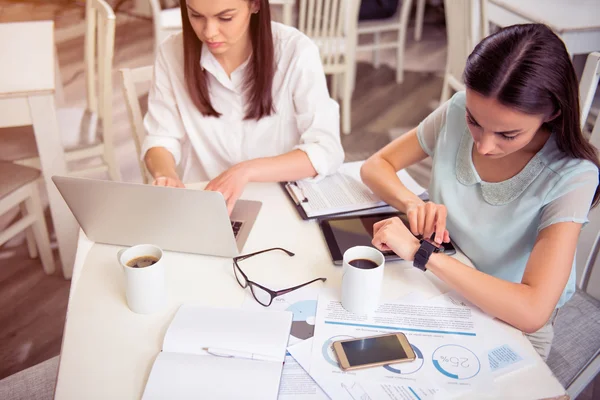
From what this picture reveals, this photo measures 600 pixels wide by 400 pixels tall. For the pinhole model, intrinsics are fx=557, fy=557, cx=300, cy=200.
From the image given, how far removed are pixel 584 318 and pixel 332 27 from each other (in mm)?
2167

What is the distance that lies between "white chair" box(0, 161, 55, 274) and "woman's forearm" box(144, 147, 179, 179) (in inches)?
25.7

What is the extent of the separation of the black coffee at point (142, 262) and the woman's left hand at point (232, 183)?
10.8 inches

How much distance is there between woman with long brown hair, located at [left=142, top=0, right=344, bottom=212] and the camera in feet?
4.61

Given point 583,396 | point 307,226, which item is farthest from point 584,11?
point 307,226

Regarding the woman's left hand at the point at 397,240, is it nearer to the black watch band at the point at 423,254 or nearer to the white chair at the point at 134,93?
the black watch band at the point at 423,254

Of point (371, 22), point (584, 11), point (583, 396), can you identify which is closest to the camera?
point (583, 396)

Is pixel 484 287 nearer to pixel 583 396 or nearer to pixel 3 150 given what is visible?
pixel 583 396

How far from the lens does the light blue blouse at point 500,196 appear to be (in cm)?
107

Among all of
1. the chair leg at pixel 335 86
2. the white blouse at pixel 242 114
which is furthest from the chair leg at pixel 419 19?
the white blouse at pixel 242 114

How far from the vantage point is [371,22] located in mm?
3561

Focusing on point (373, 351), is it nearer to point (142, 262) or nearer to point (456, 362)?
point (456, 362)

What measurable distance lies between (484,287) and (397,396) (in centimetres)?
28

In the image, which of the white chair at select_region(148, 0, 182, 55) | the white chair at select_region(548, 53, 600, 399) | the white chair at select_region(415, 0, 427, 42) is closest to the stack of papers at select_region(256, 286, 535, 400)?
the white chair at select_region(548, 53, 600, 399)

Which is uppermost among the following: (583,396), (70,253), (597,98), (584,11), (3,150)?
(584,11)
